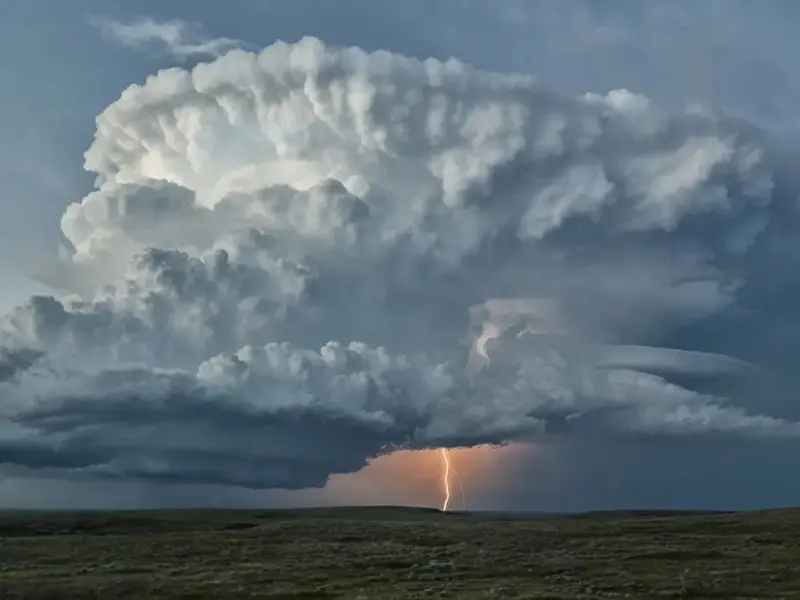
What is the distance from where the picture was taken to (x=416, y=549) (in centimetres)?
8181

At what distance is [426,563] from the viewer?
2783 inches

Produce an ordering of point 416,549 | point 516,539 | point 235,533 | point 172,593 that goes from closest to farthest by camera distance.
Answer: point 172,593, point 416,549, point 516,539, point 235,533

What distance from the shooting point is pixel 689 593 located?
180ft

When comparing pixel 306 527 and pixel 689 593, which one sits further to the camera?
pixel 306 527

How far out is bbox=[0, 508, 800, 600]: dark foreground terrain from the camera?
57.1 metres

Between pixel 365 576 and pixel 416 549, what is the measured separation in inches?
719

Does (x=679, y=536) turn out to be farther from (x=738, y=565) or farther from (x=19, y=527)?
(x=19, y=527)

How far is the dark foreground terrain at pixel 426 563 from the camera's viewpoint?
2248 inches

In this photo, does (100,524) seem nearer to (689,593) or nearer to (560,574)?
(560,574)

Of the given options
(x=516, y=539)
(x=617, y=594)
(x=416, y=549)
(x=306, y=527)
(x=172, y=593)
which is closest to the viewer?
(x=617, y=594)

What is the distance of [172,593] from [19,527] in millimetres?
89830

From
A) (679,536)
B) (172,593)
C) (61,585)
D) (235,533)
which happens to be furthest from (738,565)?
(235,533)

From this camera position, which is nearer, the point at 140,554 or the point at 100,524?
the point at 140,554

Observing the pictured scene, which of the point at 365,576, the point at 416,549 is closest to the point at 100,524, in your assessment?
the point at 416,549
